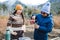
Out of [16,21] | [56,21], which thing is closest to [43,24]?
[56,21]

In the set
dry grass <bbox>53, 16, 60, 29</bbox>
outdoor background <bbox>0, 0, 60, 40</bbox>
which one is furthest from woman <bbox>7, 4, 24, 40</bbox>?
dry grass <bbox>53, 16, 60, 29</bbox>

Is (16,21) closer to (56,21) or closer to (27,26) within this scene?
(27,26)

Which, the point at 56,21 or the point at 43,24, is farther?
the point at 56,21

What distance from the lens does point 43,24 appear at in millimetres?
3738

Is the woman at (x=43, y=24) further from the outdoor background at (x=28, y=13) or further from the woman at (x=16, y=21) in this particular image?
the woman at (x=16, y=21)

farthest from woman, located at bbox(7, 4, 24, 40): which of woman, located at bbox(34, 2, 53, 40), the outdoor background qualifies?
woman, located at bbox(34, 2, 53, 40)

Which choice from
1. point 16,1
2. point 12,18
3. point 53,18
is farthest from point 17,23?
point 53,18

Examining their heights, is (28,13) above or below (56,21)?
above

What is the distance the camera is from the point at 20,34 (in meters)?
3.83

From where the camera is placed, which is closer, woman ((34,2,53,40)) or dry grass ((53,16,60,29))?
woman ((34,2,53,40))

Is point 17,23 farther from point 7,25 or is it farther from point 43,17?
point 43,17

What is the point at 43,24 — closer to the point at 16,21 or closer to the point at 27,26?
the point at 27,26

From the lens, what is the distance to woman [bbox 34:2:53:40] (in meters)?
3.72

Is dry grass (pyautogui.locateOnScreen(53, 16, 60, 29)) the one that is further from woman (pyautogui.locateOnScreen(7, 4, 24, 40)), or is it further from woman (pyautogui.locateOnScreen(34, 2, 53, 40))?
woman (pyautogui.locateOnScreen(7, 4, 24, 40))
